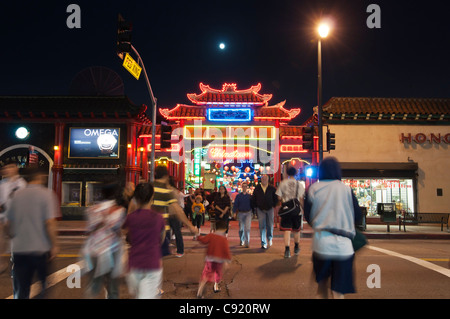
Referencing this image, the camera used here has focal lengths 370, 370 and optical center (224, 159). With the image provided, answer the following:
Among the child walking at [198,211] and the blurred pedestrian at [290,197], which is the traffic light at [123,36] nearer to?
the child walking at [198,211]

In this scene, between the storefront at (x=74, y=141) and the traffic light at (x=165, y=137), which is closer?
the traffic light at (x=165, y=137)

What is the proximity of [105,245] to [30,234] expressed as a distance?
2.94 feet

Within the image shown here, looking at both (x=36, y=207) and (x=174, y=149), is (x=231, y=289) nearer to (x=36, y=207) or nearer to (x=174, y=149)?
(x=36, y=207)

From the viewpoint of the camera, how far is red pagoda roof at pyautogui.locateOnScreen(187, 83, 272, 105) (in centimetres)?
2292

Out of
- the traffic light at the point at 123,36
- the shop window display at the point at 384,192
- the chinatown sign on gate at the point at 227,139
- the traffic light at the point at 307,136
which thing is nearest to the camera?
the traffic light at the point at 123,36

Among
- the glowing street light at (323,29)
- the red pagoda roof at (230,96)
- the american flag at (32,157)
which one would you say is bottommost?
the american flag at (32,157)

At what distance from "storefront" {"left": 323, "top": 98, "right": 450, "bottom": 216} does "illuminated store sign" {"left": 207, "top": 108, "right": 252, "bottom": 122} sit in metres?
4.74

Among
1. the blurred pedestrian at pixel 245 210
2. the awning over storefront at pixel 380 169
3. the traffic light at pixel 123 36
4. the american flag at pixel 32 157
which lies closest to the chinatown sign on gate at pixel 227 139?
the awning over storefront at pixel 380 169

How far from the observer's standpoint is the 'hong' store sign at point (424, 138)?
852 inches

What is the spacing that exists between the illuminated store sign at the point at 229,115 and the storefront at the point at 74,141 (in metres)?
4.20

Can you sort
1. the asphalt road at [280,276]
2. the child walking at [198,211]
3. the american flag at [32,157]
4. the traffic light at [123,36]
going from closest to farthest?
the asphalt road at [280,276]
the traffic light at [123,36]
the child walking at [198,211]
the american flag at [32,157]

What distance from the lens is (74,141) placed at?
74.2 feet

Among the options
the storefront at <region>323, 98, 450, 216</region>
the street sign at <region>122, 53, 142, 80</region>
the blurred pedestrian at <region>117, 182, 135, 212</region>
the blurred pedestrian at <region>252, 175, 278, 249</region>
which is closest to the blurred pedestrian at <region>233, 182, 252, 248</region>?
the blurred pedestrian at <region>252, 175, 278, 249</region>
